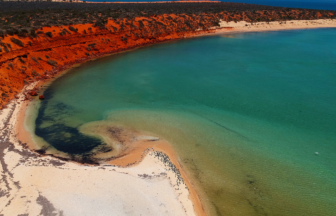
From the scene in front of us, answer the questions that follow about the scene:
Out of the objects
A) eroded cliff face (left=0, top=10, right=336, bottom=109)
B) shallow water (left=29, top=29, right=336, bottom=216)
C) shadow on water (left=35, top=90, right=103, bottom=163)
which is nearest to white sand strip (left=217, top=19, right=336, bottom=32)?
eroded cliff face (left=0, top=10, right=336, bottom=109)

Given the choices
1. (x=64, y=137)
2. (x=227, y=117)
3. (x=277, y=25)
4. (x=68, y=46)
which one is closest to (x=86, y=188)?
(x=64, y=137)

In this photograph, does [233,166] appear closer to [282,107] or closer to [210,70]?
[282,107]

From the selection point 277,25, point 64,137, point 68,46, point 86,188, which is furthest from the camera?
point 277,25

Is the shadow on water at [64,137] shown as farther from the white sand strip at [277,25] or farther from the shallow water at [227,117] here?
the white sand strip at [277,25]

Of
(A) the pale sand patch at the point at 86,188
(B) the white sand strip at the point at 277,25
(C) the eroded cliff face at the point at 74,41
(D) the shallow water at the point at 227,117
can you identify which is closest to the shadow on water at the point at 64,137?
(D) the shallow water at the point at 227,117

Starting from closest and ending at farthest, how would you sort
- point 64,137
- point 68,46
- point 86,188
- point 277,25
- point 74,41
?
point 86,188
point 64,137
point 68,46
point 74,41
point 277,25

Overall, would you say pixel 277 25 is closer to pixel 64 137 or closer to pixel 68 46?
pixel 68 46
